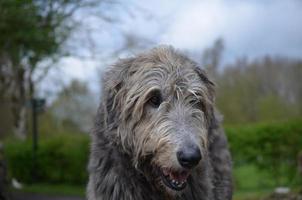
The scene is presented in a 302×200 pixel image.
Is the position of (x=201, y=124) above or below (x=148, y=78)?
below

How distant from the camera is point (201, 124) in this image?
430 cm

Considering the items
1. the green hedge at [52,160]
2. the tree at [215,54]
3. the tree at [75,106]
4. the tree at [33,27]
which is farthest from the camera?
the tree at [215,54]

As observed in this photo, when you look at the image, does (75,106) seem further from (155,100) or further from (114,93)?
(155,100)

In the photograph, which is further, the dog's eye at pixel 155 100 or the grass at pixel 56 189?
the grass at pixel 56 189

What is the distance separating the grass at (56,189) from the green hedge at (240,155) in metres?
0.73

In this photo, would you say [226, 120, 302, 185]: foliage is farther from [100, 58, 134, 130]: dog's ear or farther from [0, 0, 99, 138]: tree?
[100, 58, 134, 130]: dog's ear

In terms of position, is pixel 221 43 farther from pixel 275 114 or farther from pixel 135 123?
pixel 135 123

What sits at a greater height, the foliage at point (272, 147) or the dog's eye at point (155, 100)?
the dog's eye at point (155, 100)

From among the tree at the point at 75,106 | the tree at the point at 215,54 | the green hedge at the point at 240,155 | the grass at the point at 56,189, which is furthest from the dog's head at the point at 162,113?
the tree at the point at 215,54

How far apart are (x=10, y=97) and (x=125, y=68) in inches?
1044

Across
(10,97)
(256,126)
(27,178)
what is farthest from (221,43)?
(256,126)

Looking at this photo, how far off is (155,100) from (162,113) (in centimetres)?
14

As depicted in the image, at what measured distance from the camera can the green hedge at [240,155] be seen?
18.5m

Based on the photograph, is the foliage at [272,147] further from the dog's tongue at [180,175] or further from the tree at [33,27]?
the dog's tongue at [180,175]
